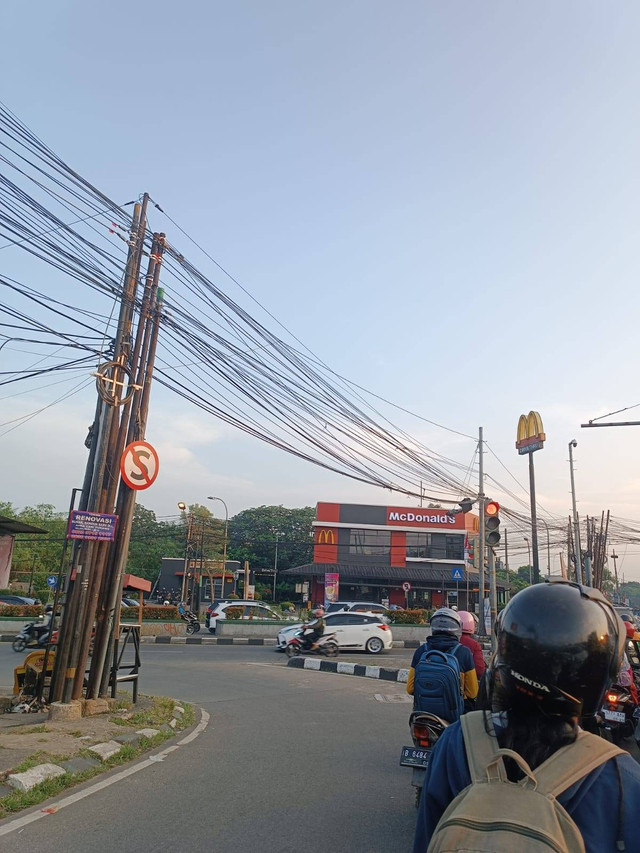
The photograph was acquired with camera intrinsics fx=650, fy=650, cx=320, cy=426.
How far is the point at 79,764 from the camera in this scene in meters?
6.57

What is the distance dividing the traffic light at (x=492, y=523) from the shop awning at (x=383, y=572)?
26973 mm

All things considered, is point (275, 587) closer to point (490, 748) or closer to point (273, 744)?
point (273, 744)

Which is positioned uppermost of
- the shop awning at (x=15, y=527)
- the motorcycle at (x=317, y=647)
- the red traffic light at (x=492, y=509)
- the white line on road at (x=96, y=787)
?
the red traffic light at (x=492, y=509)

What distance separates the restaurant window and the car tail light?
136ft

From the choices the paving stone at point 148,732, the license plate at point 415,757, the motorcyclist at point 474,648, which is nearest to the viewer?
the license plate at point 415,757

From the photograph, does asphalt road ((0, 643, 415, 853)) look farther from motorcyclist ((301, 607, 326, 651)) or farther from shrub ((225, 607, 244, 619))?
shrub ((225, 607, 244, 619))

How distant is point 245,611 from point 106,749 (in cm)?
2312

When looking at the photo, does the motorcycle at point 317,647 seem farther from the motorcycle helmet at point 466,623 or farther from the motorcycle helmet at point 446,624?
the motorcycle helmet at point 446,624

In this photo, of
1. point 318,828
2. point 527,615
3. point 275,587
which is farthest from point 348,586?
point 527,615

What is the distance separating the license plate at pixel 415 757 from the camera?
4723 millimetres

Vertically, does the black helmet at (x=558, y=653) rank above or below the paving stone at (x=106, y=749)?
above

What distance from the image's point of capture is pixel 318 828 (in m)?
5.05

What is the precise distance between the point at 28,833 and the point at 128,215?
30.3ft

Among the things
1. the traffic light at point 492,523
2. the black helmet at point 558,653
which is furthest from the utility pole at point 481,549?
the black helmet at point 558,653
